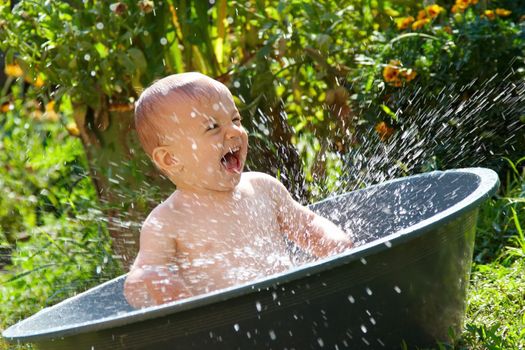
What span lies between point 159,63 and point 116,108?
0.27 m

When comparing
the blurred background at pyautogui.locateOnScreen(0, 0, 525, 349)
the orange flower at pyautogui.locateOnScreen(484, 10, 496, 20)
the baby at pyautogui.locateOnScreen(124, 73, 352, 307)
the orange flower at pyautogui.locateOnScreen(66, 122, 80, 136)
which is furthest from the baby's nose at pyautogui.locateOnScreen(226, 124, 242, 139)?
the orange flower at pyautogui.locateOnScreen(484, 10, 496, 20)

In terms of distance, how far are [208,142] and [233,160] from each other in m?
0.11

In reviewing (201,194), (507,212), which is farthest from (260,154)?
(201,194)

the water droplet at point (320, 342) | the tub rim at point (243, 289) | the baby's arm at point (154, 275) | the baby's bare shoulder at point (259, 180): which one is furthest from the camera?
the baby's bare shoulder at point (259, 180)

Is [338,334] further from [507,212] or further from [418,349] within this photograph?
[507,212]

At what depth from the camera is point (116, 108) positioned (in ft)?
11.7

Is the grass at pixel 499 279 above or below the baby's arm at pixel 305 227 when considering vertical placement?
below

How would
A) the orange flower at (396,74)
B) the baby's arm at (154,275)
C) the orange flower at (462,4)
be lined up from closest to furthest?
the baby's arm at (154,275), the orange flower at (396,74), the orange flower at (462,4)

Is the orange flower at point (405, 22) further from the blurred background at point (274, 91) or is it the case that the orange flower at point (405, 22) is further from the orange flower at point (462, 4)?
the orange flower at point (462, 4)

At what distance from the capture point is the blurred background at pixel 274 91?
137 inches

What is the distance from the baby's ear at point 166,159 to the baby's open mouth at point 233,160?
13cm

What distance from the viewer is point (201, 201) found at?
94.2 inches

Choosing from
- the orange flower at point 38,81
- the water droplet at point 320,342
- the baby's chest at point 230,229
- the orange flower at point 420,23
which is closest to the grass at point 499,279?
the water droplet at point 320,342

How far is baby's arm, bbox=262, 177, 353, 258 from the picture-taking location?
254 centimetres
